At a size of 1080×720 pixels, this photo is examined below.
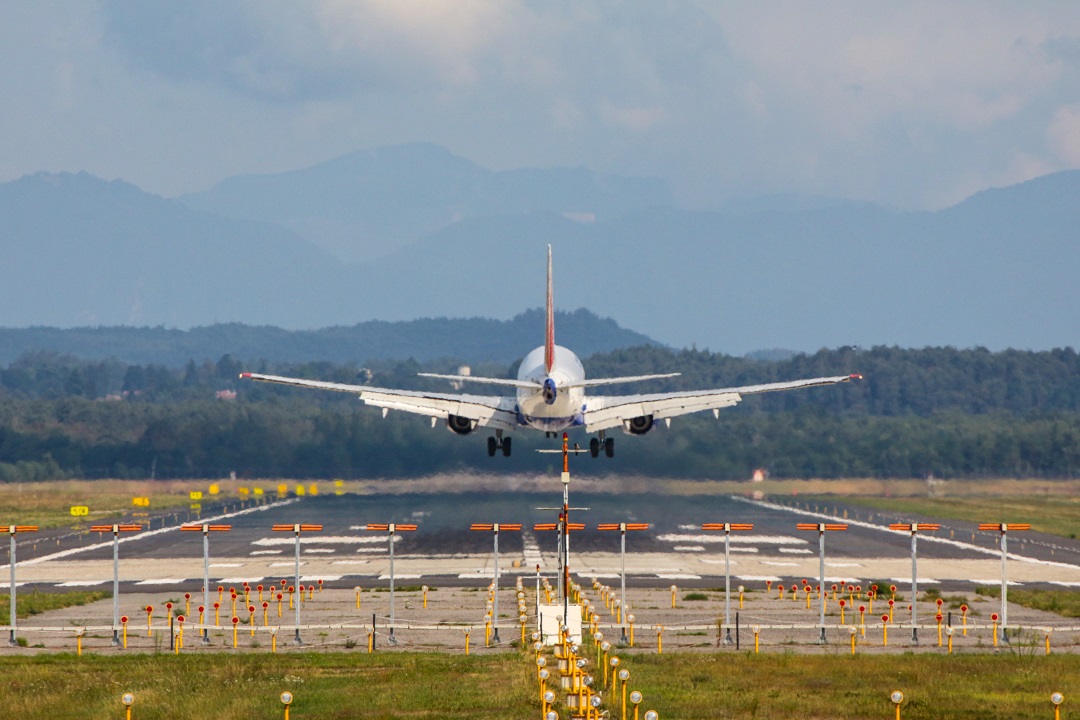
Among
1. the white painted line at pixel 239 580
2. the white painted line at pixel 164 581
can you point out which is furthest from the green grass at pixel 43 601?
the white painted line at pixel 239 580

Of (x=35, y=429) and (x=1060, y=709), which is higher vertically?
(x=35, y=429)

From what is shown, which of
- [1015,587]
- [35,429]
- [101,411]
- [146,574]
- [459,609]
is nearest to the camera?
[459,609]

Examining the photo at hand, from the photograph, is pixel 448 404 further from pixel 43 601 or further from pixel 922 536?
pixel 922 536

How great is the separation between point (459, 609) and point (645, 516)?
45.5 meters

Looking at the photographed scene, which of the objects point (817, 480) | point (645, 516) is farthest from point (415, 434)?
point (817, 480)

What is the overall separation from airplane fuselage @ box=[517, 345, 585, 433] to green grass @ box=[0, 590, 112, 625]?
21.4m

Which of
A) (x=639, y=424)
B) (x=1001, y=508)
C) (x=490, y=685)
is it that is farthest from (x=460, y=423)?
(x=1001, y=508)

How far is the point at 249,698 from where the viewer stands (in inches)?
1517

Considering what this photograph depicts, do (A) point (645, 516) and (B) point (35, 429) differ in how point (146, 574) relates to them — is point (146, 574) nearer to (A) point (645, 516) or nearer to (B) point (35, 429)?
(A) point (645, 516)

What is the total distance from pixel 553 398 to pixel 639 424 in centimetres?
971

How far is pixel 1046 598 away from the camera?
64.7 meters

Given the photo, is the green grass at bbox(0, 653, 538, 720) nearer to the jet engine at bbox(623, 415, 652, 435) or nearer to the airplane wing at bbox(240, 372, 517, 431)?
the airplane wing at bbox(240, 372, 517, 431)

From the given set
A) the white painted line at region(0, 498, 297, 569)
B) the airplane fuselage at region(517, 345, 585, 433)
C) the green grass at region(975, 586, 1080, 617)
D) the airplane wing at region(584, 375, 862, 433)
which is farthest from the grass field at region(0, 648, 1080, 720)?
the white painted line at region(0, 498, 297, 569)

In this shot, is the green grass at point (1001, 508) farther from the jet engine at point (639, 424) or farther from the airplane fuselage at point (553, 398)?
the airplane fuselage at point (553, 398)
